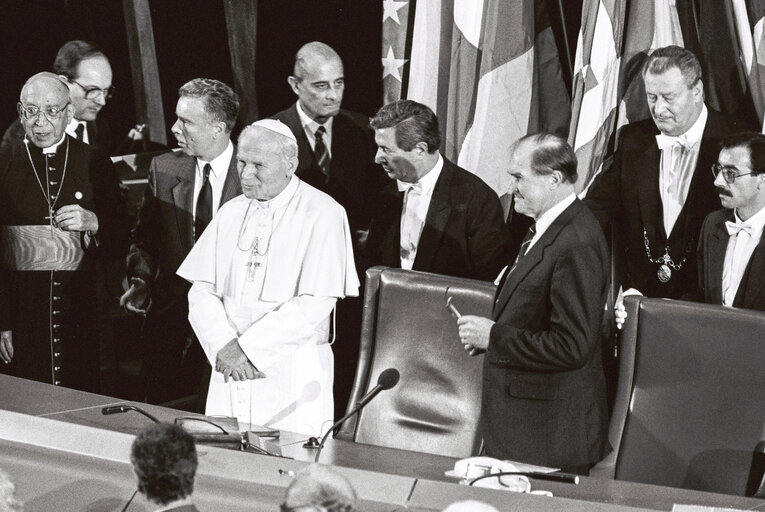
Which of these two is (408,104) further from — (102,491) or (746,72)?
(102,491)

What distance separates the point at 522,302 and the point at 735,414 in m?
0.70

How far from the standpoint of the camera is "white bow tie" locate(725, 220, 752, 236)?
4.01 metres

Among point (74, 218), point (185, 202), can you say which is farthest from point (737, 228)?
point (74, 218)

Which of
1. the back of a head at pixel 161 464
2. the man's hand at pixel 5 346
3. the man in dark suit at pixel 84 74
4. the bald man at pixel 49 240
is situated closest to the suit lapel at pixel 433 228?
the bald man at pixel 49 240

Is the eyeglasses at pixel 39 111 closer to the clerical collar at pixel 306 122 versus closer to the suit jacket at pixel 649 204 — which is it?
the clerical collar at pixel 306 122

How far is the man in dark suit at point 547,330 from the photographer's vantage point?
3475 millimetres

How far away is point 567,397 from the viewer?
11.6ft

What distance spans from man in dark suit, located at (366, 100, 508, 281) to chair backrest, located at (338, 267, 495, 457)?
59cm

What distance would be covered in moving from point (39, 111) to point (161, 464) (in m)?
2.83

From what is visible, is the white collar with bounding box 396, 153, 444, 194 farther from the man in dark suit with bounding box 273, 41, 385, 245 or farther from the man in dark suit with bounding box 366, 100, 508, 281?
the man in dark suit with bounding box 273, 41, 385, 245

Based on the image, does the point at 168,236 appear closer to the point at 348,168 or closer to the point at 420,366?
the point at 348,168

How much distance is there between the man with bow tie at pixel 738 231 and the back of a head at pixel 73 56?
2836mm

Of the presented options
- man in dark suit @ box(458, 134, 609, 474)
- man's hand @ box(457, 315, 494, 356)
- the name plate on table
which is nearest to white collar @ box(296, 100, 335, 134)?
the name plate on table

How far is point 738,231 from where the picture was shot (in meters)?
4.03
